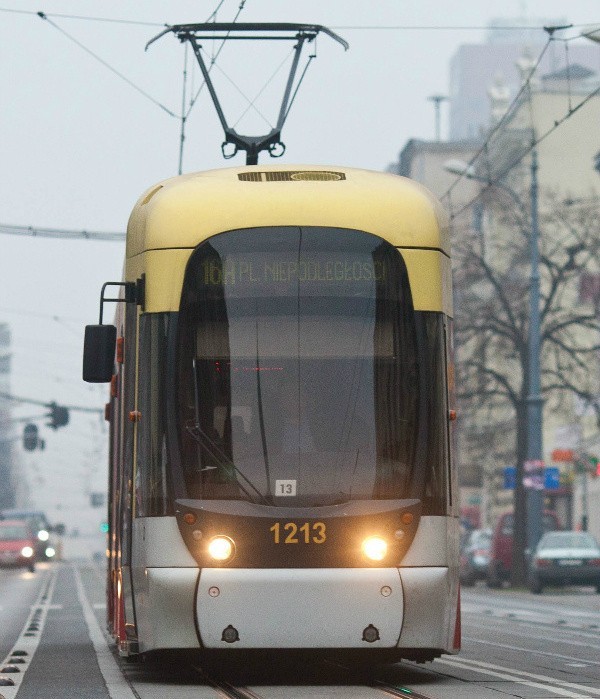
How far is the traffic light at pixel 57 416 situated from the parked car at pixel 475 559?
1172 centimetres

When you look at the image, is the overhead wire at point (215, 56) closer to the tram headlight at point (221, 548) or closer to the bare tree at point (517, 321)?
the tram headlight at point (221, 548)

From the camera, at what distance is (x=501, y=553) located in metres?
48.0

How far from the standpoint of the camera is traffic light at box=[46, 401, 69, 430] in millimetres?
54406

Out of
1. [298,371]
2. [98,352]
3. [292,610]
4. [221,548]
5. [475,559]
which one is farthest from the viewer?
[475,559]

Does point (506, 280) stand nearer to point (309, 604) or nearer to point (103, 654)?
point (103, 654)

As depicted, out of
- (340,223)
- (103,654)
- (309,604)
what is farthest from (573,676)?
(103,654)

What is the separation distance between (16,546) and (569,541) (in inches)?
1142

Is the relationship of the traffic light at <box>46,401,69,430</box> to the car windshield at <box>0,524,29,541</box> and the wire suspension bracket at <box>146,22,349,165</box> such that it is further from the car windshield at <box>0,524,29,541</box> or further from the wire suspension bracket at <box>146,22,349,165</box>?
the wire suspension bracket at <box>146,22,349,165</box>

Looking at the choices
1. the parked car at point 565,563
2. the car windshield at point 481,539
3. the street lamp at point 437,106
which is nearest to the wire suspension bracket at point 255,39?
the parked car at point 565,563

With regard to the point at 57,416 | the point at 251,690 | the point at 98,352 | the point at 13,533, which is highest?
the point at 57,416

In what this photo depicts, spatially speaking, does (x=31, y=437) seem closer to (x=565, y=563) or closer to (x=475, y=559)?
(x=475, y=559)

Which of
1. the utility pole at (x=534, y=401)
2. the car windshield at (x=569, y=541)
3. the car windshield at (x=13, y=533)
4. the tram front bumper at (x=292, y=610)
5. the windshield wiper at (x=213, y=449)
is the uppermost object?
the utility pole at (x=534, y=401)

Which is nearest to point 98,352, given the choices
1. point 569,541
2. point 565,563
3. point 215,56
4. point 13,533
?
point 215,56

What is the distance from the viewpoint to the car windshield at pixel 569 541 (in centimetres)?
4181
